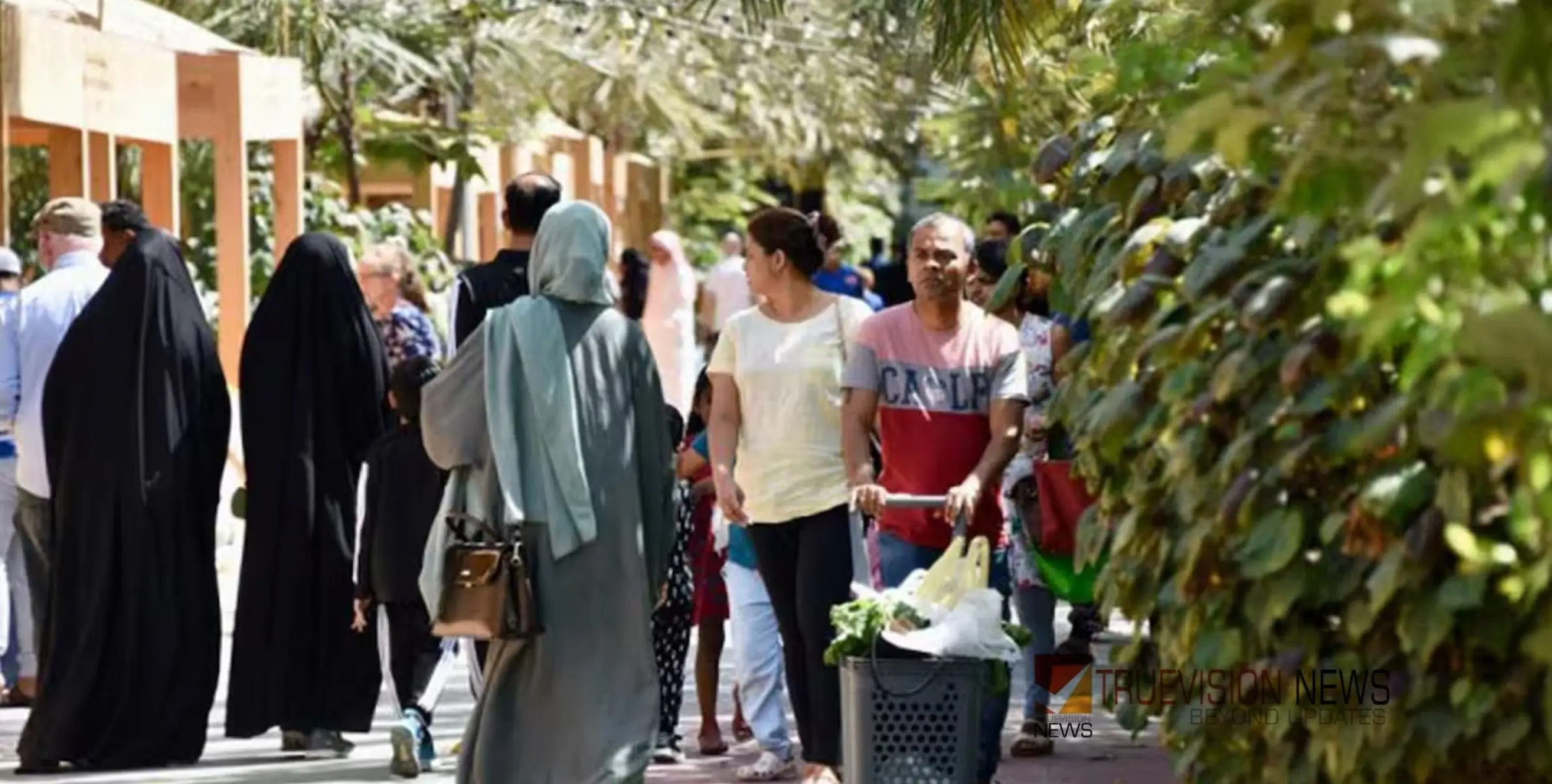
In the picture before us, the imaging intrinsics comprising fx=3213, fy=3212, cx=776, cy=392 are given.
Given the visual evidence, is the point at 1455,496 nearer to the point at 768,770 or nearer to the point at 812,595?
the point at 812,595

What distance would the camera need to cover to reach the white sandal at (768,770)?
941cm

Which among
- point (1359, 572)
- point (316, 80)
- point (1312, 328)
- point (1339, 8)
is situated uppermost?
point (316, 80)

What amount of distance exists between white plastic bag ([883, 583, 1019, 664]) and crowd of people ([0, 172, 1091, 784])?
73 cm

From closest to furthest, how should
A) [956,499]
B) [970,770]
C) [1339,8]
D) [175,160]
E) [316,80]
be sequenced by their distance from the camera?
[1339,8] < [970,770] < [956,499] < [175,160] < [316,80]

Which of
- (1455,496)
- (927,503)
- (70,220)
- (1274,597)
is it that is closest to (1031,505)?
(927,503)

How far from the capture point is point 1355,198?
3.89m

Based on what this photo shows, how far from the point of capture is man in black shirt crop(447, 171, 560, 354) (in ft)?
31.7

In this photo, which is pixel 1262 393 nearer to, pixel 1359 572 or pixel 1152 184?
pixel 1359 572

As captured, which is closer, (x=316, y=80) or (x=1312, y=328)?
(x=1312, y=328)

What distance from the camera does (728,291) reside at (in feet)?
84.9

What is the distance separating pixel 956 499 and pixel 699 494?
193 centimetres

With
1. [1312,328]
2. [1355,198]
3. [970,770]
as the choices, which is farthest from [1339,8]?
[970,770]

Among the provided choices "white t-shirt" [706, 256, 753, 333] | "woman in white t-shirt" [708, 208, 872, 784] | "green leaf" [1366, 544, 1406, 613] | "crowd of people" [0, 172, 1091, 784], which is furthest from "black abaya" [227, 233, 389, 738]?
"white t-shirt" [706, 256, 753, 333]

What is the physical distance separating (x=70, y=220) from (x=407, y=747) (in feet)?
8.18
